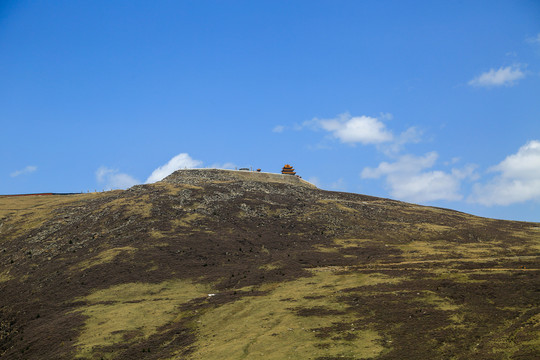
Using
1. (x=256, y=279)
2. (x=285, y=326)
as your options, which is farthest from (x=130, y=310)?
(x=285, y=326)

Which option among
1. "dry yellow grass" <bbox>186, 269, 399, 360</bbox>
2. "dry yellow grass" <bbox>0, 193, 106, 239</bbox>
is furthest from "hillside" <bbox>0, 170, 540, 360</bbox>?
"dry yellow grass" <bbox>0, 193, 106, 239</bbox>

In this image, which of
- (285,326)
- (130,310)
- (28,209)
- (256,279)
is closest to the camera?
(285,326)

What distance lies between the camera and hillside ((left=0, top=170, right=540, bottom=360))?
4788cm

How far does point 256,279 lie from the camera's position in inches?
2926

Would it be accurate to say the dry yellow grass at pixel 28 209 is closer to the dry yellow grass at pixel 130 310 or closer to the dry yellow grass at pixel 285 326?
the dry yellow grass at pixel 130 310

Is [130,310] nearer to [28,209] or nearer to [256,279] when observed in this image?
[256,279]

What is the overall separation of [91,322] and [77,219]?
48.2 m

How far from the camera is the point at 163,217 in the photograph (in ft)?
331

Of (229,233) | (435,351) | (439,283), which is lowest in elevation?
(435,351)

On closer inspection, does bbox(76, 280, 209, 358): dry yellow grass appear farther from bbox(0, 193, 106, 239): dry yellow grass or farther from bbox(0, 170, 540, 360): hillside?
bbox(0, 193, 106, 239): dry yellow grass

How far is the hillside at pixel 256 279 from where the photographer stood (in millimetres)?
47881

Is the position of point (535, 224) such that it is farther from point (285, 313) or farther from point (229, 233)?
point (285, 313)

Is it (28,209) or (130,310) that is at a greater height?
(28,209)

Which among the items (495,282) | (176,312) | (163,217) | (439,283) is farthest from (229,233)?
(495,282)
